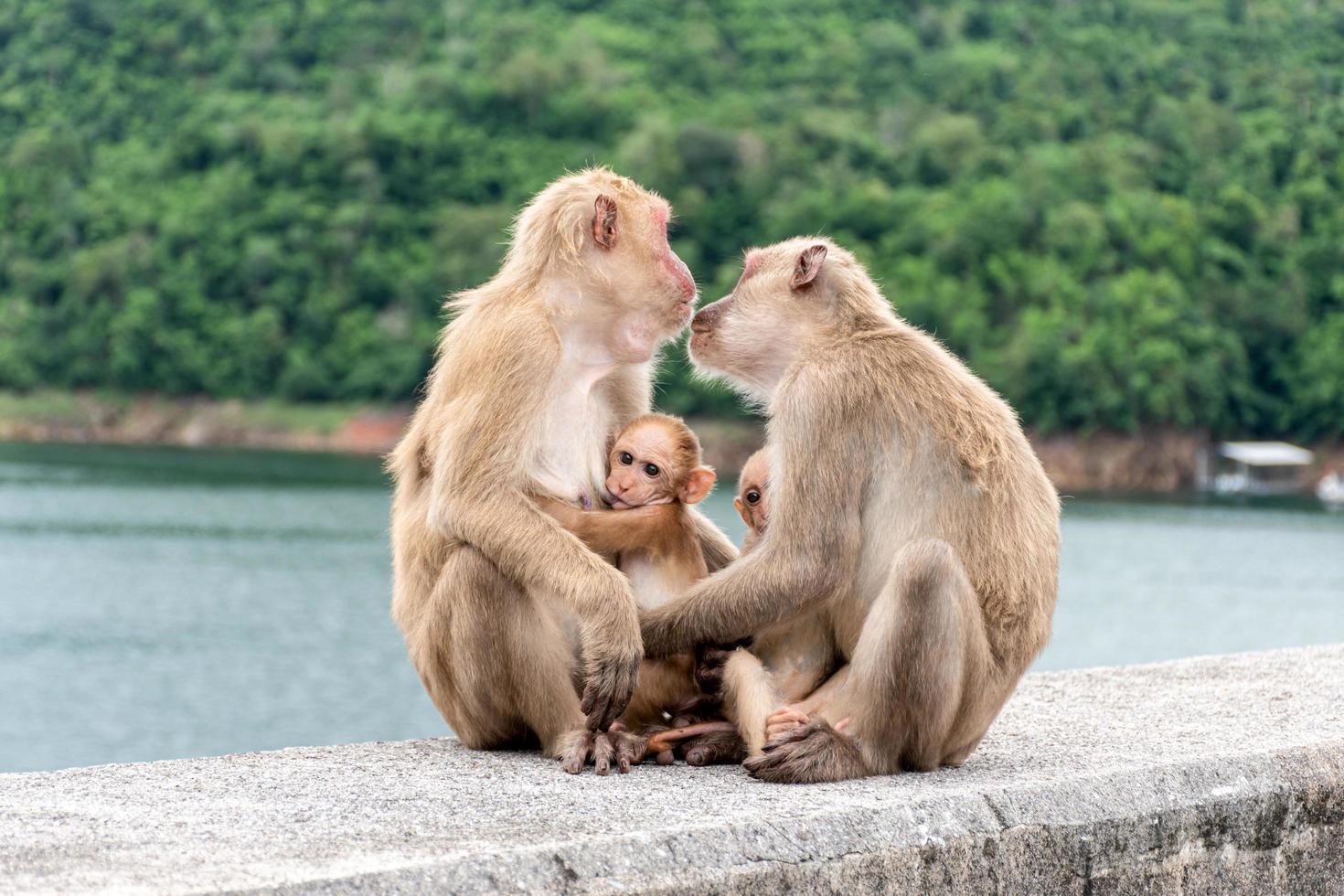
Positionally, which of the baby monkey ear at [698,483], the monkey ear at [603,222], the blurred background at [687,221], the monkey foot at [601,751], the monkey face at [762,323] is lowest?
the blurred background at [687,221]

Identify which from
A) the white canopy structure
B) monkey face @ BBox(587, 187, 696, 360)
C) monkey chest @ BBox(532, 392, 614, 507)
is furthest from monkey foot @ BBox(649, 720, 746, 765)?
the white canopy structure

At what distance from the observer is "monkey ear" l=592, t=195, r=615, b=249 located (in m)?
3.92

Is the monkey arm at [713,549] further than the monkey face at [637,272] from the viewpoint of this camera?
Yes

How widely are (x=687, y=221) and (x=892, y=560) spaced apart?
5211 cm

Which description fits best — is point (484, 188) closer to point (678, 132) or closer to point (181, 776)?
point (678, 132)

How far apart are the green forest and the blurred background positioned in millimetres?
219

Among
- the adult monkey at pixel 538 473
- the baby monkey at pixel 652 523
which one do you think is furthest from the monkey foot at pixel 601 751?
the baby monkey at pixel 652 523

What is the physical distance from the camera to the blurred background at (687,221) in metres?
64.2

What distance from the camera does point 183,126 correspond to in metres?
92.8

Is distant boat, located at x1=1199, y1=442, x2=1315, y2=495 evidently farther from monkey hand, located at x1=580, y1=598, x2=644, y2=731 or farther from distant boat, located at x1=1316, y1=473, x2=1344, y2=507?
monkey hand, located at x1=580, y1=598, x2=644, y2=731

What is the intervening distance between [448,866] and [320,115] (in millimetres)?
97695

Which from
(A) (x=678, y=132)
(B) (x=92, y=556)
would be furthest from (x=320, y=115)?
(B) (x=92, y=556)

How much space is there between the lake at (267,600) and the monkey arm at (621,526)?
64.9 ft

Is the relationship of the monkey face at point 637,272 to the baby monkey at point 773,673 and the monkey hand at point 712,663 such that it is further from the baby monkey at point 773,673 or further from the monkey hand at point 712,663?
the monkey hand at point 712,663
